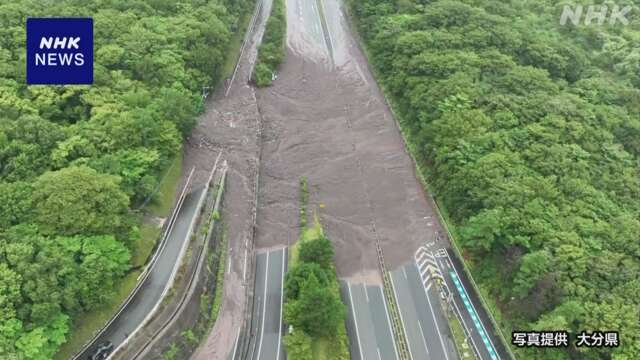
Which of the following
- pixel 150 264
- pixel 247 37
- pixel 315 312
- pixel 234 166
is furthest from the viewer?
pixel 247 37

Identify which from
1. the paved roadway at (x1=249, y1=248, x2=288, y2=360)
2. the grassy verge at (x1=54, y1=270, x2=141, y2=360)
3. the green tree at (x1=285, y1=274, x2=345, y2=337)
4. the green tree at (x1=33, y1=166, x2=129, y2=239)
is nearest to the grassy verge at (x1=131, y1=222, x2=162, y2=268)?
the grassy verge at (x1=54, y1=270, x2=141, y2=360)

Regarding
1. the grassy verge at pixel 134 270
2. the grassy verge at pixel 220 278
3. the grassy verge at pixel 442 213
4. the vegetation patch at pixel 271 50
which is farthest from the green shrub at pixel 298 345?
the vegetation patch at pixel 271 50

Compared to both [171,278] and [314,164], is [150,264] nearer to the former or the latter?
[171,278]

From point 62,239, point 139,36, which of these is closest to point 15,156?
point 62,239

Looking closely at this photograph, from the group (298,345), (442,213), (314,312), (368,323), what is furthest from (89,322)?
(442,213)

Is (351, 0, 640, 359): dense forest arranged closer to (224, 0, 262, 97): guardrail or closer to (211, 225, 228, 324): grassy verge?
(224, 0, 262, 97): guardrail

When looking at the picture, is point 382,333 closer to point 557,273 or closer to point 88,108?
point 557,273

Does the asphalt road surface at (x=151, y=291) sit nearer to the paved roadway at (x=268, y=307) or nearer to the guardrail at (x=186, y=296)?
the guardrail at (x=186, y=296)
